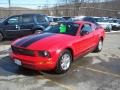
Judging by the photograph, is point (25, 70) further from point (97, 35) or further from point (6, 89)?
point (97, 35)

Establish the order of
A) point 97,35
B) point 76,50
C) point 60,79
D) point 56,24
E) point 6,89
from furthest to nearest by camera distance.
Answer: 1. point 97,35
2. point 56,24
3. point 76,50
4. point 60,79
5. point 6,89

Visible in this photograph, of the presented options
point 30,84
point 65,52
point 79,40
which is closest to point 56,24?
point 79,40

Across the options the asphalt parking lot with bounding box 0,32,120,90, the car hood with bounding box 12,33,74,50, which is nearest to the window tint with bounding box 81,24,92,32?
the car hood with bounding box 12,33,74,50

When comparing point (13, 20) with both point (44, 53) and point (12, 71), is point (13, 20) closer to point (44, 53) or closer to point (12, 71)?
point (12, 71)

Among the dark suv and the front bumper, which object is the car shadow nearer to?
the front bumper

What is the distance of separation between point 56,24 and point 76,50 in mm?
1453

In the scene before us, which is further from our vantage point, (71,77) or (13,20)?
(13,20)

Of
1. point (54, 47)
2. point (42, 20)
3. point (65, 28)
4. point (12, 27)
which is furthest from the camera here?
point (42, 20)

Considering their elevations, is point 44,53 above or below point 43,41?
below

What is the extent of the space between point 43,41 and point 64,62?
87cm

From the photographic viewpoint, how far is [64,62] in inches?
306

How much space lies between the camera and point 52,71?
307 inches

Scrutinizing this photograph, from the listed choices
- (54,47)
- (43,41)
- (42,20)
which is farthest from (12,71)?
(42,20)

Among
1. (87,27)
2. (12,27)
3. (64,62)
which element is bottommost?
(64,62)
